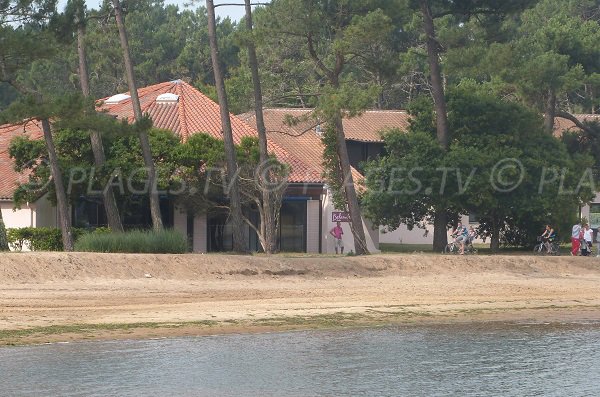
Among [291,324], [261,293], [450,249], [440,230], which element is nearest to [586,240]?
[450,249]

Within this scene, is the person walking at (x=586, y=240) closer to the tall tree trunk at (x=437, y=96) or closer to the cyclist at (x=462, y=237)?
the cyclist at (x=462, y=237)

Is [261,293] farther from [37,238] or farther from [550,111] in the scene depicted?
[550,111]

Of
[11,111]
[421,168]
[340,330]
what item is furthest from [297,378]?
[421,168]

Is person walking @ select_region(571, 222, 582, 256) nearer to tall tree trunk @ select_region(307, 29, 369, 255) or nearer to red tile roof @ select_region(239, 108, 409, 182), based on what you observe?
tall tree trunk @ select_region(307, 29, 369, 255)

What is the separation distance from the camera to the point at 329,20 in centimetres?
3703

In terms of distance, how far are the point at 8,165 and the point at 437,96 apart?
15273 mm

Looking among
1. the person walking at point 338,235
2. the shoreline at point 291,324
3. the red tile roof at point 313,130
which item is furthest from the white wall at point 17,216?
the shoreline at point 291,324

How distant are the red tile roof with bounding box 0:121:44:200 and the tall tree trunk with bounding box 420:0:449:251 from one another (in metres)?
13.6

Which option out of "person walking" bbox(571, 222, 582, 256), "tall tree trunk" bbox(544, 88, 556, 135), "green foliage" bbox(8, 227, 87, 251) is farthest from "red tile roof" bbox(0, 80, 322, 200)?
"tall tree trunk" bbox(544, 88, 556, 135)

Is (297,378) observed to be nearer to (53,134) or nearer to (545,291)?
(545,291)

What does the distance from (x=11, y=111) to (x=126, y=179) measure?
7.96 m

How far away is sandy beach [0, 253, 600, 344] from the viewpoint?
23797mm

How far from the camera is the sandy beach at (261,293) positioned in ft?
78.1

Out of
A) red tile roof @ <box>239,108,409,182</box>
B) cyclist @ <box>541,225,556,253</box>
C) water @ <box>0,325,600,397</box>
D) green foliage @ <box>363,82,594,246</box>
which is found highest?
red tile roof @ <box>239,108,409,182</box>
